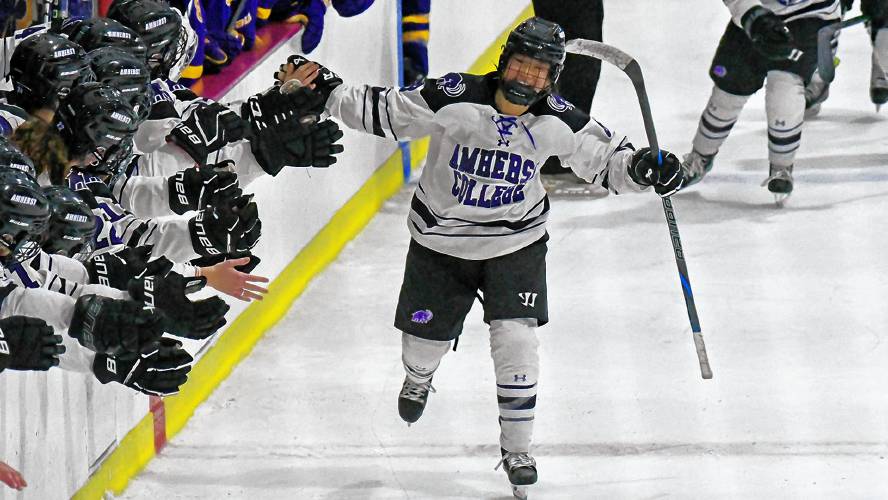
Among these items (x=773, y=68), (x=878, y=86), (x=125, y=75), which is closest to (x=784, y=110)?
(x=773, y=68)

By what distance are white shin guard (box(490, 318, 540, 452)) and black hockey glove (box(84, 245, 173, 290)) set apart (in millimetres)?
1118

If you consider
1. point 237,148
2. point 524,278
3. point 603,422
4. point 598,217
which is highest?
point 237,148

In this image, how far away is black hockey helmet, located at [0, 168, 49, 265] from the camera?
9.30 feet

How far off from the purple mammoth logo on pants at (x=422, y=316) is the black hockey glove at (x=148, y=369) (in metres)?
1.17

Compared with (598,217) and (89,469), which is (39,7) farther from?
(598,217)

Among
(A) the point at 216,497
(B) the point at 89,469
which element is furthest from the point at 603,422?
(B) the point at 89,469

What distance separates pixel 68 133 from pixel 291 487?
143 cm

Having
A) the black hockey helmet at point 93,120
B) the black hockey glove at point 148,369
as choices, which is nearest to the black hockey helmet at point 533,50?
the black hockey helmet at point 93,120

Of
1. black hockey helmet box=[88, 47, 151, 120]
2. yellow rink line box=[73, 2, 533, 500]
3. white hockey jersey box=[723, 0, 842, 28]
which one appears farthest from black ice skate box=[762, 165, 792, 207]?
black hockey helmet box=[88, 47, 151, 120]

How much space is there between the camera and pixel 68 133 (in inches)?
130

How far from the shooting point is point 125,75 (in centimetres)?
339

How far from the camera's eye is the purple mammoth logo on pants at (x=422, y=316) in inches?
169

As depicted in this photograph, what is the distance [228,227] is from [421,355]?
0.98m

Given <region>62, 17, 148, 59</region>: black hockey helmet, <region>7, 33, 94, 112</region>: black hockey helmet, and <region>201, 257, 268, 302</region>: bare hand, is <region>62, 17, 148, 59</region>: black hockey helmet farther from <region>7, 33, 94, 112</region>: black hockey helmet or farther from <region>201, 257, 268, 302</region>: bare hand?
<region>201, 257, 268, 302</region>: bare hand
